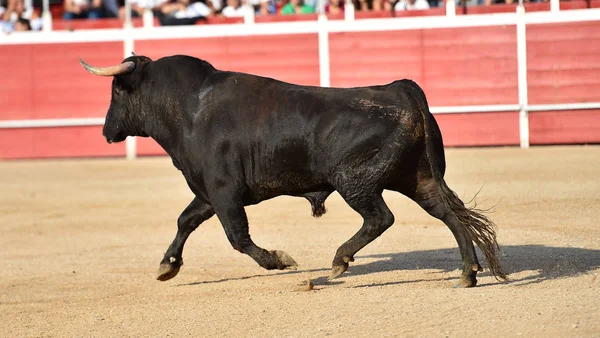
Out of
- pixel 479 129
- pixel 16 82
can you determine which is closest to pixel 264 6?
pixel 479 129

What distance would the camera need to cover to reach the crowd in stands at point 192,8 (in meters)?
14.8

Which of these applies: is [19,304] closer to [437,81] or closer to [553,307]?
[553,307]

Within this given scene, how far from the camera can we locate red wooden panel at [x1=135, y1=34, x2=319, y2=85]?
589 inches

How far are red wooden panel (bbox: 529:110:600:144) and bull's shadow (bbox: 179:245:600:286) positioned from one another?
7460mm

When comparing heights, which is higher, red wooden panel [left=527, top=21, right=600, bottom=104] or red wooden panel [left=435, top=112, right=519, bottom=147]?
red wooden panel [left=527, top=21, right=600, bottom=104]

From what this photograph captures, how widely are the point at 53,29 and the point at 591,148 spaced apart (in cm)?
756

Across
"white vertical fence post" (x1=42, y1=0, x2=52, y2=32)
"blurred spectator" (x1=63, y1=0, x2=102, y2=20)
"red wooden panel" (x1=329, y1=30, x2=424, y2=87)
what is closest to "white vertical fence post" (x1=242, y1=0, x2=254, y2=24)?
"red wooden panel" (x1=329, y1=30, x2=424, y2=87)

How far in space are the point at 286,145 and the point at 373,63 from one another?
917 centimetres

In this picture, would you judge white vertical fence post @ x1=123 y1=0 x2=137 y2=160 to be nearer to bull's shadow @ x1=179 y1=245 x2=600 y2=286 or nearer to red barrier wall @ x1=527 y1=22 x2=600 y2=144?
red barrier wall @ x1=527 y1=22 x2=600 y2=144

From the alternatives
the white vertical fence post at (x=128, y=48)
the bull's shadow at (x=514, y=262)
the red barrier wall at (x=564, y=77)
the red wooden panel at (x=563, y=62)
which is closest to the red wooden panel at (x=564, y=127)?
the red barrier wall at (x=564, y=77)

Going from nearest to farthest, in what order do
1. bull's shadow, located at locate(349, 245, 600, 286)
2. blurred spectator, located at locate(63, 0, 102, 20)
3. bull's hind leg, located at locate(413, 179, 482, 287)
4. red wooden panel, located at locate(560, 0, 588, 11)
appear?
1. bull's hind leg, located at locate(413, 179, 482, 287)
2. bull's shadow, located at locate(349, 245, 600, 286)
3. red wooden panel, located at locate(560, 0, 588, 11)
4. blurred spectator, located at locate(63, 0, 102, 20)

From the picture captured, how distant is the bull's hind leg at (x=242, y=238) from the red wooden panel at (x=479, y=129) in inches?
350

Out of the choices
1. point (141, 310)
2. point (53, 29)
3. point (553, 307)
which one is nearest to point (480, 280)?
point (553, 307)

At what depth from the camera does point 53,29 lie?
612 inches
